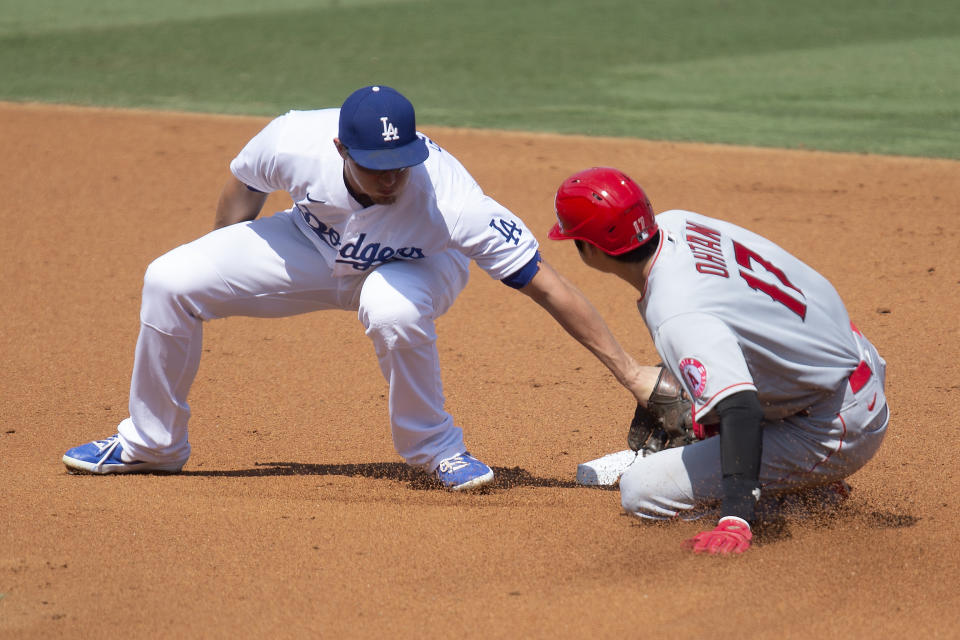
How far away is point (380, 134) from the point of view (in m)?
3.86

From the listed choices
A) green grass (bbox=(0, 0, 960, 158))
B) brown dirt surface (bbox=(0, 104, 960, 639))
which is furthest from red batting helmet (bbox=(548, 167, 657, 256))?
green grass (bbox=(0, 0, 960, 158))

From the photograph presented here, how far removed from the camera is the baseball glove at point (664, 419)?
3953 mm

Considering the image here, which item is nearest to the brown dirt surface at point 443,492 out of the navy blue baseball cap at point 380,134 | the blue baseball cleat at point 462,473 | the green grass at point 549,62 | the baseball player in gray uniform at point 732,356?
the blue baseball cleat at point 462,473

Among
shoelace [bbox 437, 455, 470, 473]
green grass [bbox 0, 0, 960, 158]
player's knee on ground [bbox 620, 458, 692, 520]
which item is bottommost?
shoelace [bbox 437, 455, 470, 473]

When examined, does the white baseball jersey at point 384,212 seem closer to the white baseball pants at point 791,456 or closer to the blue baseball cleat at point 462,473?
the blue baseball cleat at point 462,473

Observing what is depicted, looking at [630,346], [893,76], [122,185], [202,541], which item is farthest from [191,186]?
[893,76]

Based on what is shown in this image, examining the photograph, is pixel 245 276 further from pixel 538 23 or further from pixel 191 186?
pixel 538 23

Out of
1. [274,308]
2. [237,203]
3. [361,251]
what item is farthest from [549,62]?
[361,251]

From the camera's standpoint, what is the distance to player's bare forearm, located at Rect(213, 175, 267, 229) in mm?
4504

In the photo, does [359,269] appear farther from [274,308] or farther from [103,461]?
[103,461]

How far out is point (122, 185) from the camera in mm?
9258

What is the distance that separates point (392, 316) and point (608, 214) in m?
0.94

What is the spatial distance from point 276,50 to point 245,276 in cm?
1131

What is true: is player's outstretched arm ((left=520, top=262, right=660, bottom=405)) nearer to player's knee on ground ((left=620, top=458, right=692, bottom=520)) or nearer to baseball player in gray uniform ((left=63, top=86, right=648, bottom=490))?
baseball player in gray uniform ((left=63, top=86, right=648, bottom=490))
